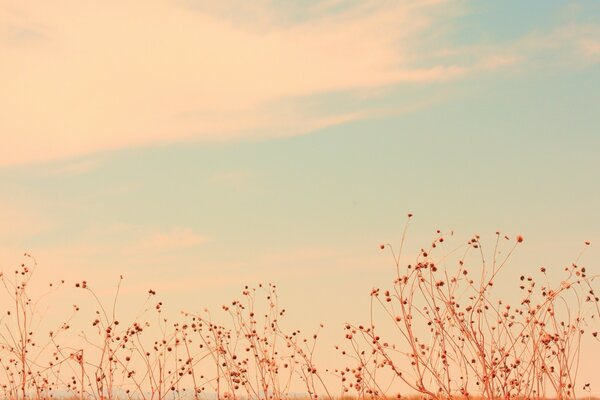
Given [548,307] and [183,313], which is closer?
[548,307]

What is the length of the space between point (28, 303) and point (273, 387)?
283cm

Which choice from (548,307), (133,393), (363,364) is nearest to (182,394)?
(133,393)

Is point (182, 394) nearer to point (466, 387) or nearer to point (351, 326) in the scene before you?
point (351, 326)

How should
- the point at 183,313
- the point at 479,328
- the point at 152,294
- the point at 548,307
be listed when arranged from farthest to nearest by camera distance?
the point at 183,313 < the point at 152,294 < the point at 548,307 < the point at 479,328

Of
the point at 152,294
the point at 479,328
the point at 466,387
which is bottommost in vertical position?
the point at 466,387

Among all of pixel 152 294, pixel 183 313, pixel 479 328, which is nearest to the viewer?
pixel 479 328

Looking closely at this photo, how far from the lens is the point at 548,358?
8227 mm

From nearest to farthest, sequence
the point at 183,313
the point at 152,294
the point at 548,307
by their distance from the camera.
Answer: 1. the point at 548,307
2. the point at 152,294
3. the point at 183,313

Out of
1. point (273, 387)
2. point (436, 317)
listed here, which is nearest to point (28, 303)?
point (273, 387)

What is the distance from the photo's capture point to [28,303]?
30.9 feet

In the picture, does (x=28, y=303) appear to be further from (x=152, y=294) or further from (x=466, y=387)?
(x=466, y=387)

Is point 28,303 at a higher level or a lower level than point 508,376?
higher

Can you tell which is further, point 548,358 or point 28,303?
point 28,303

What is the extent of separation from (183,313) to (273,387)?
1.23m
